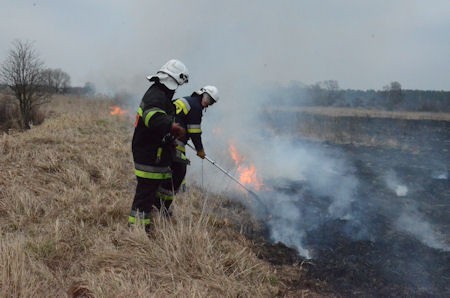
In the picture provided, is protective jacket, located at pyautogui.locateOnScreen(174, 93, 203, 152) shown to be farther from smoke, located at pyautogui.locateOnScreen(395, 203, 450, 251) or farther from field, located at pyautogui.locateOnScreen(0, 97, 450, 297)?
smoke, located at pyautogui.locateOnScreen(395, 203, 450, 251)

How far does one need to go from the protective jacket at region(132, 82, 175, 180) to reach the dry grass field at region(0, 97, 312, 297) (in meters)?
0.58

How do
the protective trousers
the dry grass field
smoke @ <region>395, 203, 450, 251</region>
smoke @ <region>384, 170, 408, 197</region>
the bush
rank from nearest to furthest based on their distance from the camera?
the dry grass field
the protective trousers
smoke @ <region>395, 203, 450, 251</region>
smoke @ <region>384, 170, 408, 197</region>
the bush

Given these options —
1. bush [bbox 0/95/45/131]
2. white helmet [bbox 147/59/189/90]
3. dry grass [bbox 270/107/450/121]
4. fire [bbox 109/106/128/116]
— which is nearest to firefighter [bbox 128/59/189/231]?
white helmet [bbox 147/59/189/90]

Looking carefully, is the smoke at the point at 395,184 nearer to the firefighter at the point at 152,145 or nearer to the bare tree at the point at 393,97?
the firefighter at the point at 152,145

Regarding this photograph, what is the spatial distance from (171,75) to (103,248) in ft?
6.52

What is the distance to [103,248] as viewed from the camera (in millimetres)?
3717

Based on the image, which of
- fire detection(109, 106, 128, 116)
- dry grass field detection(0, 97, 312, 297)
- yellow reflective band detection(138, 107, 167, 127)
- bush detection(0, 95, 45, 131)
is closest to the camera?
dry grass field detection(0, 97, 312, 297)

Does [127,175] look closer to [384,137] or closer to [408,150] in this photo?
[408,150]

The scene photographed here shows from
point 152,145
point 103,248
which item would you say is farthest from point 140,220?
point 152,145

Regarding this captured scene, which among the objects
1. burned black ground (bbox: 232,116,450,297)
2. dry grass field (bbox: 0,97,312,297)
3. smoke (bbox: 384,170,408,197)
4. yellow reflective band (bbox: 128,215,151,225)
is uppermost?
yellow reflective band (bbox: 128,215,151,225)

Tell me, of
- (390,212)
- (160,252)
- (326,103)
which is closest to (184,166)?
(160,252)

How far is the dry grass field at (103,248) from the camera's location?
10.1 ft

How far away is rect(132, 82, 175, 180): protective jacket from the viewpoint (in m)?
4.08

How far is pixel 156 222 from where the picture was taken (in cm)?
434
